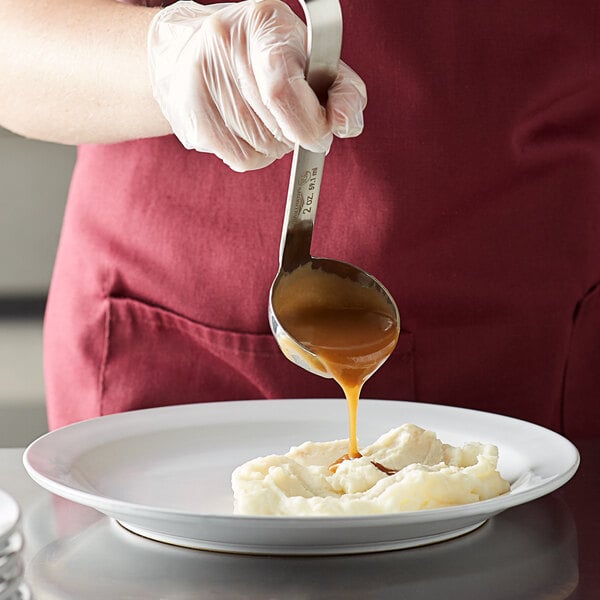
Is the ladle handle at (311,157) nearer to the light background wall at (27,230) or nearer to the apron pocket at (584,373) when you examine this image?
the apron pocket at (584,373)

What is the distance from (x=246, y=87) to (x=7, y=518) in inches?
19.6

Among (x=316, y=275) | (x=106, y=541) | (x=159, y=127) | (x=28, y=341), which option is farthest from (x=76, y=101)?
(x=28, y=341)

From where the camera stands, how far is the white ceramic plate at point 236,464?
81 centimetres

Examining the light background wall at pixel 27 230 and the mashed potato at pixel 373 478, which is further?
the light background wall at pixel 27 230

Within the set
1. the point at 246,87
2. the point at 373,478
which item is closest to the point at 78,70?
the point at 246,87

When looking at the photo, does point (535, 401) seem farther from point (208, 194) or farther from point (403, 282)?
point (208, 194)

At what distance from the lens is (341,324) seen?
3.68 ft

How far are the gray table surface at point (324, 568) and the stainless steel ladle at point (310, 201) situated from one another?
0.86 feet

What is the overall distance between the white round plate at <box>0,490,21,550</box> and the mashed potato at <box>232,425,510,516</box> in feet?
0.70

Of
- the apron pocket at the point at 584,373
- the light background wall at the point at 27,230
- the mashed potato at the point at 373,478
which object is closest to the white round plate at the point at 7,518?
the mashed potato at the point at 373,478

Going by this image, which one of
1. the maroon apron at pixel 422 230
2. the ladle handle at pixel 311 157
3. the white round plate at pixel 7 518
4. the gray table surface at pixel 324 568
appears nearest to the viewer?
the white round plate at pixel 7 518

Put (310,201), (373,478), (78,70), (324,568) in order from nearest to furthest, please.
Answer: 1. (324,568)
2. (373,478)
3. (310,201)
4. (78,70)

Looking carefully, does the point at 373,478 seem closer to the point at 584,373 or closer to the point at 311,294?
the point at 311,294

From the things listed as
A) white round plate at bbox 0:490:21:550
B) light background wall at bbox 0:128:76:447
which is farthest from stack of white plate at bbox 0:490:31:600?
light background wall at bbox 0:128:76:447
